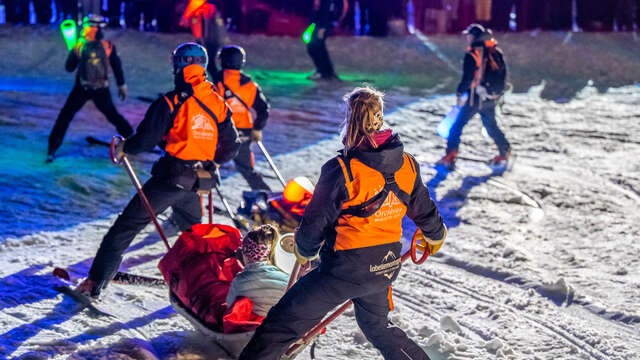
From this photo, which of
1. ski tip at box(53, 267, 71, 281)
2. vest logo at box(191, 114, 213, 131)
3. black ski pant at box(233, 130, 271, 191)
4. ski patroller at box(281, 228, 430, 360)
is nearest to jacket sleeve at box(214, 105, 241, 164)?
vest logo at box(191, 114, 213, 131)

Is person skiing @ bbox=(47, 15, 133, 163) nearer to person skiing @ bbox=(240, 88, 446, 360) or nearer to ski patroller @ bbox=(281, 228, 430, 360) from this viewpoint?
ski patroller @ bbox=(281, 228, 430, 360)

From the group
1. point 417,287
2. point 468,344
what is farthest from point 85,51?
point 468,344

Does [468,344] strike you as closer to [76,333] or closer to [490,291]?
[490,291]

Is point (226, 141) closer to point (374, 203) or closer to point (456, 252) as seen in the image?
point (374, 203)

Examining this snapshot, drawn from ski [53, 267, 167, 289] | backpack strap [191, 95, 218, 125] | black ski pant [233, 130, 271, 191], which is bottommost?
ski [53, 267, 167, 289]

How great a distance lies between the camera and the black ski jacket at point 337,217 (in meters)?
3.21

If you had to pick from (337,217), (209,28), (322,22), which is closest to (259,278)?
(337,217)

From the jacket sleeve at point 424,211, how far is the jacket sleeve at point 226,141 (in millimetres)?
1856

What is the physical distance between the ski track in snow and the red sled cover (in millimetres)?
309

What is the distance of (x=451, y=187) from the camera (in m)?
8.08

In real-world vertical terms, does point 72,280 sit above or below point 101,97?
below

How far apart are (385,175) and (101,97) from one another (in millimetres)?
6058

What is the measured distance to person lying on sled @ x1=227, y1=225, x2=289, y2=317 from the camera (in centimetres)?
387

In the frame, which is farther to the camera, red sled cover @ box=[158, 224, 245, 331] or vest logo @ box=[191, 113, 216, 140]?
vest logo @ box=[191, 113, 216, 140]
